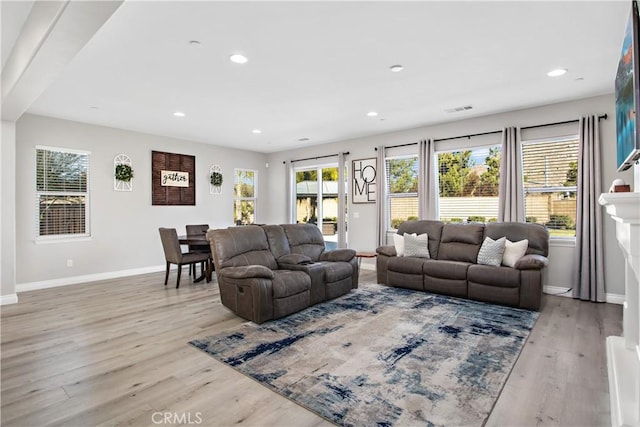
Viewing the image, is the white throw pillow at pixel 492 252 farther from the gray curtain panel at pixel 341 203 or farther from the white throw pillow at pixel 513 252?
the gray curtain panel at pixel 341 203

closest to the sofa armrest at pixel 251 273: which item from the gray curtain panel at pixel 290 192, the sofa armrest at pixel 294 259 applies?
the sofa armrest at pixel 294 259

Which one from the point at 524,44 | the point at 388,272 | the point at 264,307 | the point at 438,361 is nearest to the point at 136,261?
the point at 264,307

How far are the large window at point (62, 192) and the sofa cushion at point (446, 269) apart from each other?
564cm

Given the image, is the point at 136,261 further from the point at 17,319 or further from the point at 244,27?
the point at 244,27

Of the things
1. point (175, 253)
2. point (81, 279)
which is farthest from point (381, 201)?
point (81, 279)

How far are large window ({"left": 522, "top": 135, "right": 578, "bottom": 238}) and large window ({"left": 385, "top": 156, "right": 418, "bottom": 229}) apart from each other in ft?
5.99

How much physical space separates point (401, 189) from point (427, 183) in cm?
67

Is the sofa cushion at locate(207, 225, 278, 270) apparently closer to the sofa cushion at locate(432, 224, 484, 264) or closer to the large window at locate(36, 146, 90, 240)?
the sofa cushion at locate(432, 224, 484, 264)

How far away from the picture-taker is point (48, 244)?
5.34 m

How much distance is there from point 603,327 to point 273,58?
4.28 meters

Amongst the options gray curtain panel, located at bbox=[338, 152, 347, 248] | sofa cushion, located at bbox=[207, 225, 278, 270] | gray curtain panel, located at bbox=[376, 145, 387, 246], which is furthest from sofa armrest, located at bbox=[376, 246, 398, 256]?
gray curtain panel, located at bbox=[338, 152, 347, 248]

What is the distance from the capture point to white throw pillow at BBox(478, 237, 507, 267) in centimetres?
441

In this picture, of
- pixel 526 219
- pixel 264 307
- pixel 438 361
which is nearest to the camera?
pixel 438 361

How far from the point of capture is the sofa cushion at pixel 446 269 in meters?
4.49
